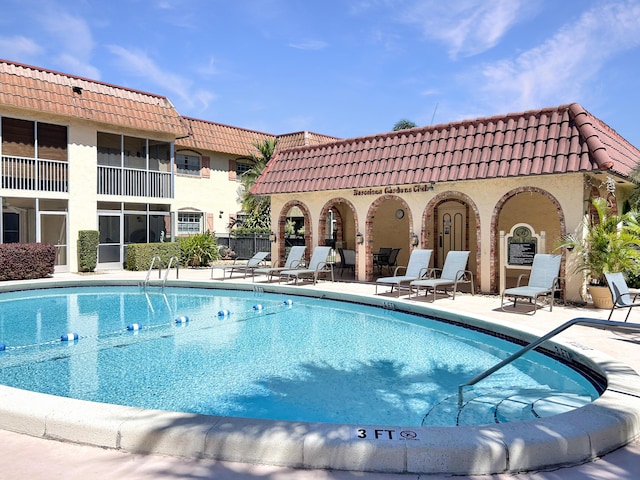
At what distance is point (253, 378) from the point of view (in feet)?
22.5

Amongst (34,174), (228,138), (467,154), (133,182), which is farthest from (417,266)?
(228,138)

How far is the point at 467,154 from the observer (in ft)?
44.2

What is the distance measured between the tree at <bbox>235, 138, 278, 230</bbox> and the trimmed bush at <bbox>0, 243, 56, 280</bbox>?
12826 millimetres

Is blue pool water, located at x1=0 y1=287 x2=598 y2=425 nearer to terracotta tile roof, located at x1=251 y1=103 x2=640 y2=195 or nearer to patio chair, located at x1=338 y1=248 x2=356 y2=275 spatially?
terracotta tile roof, located at x1=251 y1=103 x2=640 y2=195

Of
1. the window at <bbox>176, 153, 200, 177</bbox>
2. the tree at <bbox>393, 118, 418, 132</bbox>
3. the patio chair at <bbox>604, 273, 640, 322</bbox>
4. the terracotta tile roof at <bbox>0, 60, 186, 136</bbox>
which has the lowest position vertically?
the patio chair at <bbox>604, 273, 640, 322</bbox>

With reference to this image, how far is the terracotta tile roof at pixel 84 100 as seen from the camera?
17969 mm

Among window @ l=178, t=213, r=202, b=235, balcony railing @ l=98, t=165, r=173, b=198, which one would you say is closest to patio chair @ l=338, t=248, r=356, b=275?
balcony railing @ l=98, t=165, r=173, b=198

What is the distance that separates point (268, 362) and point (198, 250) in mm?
15574

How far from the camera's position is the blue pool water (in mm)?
5977

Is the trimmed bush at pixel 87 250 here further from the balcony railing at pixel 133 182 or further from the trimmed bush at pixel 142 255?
the balcony railing at pixel 133 182

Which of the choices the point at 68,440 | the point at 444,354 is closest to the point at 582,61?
the point at 444,354

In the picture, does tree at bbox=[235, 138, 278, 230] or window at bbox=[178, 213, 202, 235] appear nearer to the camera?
window at bbox=[178, 213, 202, 235]

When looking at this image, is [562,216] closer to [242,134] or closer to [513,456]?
[513,456]

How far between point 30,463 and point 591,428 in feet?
13.9
